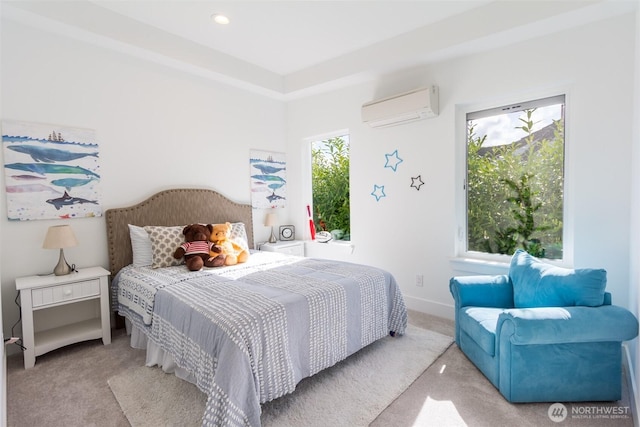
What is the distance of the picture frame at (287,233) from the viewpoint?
14.5 ft

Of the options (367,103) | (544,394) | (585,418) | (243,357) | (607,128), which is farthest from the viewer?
(367,103)

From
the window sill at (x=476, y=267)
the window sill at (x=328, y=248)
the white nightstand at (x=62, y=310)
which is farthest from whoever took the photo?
the window sill at (x=328, y=248)

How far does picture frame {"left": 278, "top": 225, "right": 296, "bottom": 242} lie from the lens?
4.41m

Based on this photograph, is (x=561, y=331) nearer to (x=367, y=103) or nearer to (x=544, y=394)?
(x=544, y=394)

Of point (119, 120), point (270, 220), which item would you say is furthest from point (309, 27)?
point (270, 220)

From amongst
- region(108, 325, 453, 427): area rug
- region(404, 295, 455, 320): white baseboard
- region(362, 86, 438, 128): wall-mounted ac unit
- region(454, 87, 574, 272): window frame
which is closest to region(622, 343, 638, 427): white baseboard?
region(454, 87, 574, 272): window frame

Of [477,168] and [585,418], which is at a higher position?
[477,168]

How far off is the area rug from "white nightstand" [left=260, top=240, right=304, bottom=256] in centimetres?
188

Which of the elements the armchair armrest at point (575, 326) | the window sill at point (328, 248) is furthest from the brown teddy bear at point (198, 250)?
the armchair armrest at point (575, 326)

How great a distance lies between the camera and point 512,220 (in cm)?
290

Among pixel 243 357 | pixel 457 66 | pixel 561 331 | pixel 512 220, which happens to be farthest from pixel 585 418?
pixel 457 66

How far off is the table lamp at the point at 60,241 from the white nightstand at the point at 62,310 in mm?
71

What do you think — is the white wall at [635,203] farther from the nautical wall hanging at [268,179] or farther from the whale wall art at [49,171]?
the whale wall art at [49,171]

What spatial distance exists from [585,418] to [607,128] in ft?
6.38
